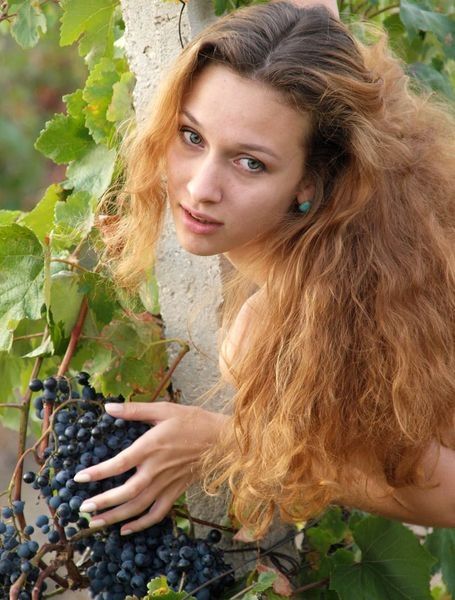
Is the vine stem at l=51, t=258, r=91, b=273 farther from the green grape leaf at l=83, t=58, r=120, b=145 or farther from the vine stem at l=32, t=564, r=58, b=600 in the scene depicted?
the vine stem at l=32, t=564, r=58, b=600

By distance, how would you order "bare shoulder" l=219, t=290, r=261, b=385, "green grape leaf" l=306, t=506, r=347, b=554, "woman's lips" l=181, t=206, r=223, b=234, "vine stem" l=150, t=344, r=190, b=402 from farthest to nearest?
"green grape leaf" l=306, t=506, r=347, b=554 → "vine stem" l=150, t=344, r=190, b=402 → "bare shoulder" l=219, t=290, r=261, b=385 → "woman's lips" l=181, t=206, r=223, b=234

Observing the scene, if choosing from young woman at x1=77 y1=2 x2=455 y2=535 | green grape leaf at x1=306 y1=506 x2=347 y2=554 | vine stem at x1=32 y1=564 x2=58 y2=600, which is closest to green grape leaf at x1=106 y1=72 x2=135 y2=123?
young woman at x1=77 y1=2 x2=455 y2=535

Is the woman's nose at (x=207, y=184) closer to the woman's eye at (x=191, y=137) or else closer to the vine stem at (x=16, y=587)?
the woman's eye at (x=191, y=137)

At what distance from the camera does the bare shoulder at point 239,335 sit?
4.89 ft

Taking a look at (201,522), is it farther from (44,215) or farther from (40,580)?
(44,215)

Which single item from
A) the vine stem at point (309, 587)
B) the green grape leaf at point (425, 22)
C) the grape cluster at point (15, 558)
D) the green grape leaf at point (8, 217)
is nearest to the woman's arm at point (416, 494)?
the vine stem at point (309, 587)

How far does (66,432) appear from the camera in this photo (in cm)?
138

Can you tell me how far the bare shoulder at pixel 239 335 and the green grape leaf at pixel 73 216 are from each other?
0.30 metres

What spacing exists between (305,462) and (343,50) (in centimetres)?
60

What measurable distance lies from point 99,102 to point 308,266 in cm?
49

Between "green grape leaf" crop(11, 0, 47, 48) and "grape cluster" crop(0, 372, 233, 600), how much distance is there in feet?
2.19

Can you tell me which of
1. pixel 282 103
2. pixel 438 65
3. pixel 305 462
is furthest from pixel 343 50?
pixel 438 65

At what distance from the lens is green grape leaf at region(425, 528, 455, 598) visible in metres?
1.86

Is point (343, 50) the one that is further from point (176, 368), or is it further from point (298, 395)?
point (176, 368)
